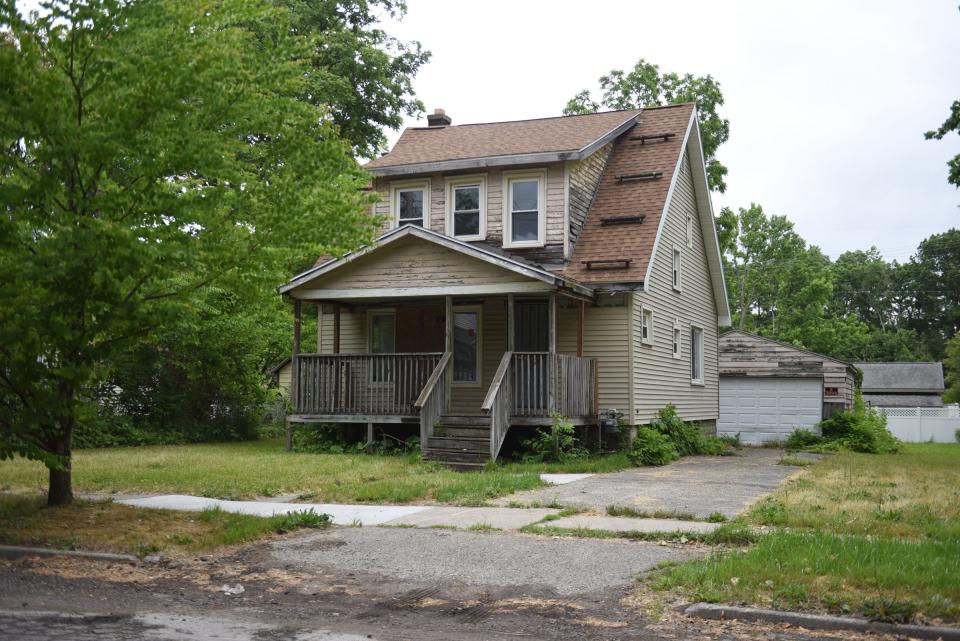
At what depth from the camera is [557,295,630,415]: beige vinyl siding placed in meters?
19.3

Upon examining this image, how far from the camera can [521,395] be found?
17547 mm

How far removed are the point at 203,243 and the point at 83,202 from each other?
3.88ft

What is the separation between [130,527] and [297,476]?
500 cm

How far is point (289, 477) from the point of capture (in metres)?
13.8

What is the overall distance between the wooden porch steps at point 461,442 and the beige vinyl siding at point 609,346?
11.9 feet

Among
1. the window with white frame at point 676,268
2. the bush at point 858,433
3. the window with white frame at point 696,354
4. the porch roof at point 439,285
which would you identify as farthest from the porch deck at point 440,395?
the bush at point 858,433

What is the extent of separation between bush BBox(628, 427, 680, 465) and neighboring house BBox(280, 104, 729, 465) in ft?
2.56

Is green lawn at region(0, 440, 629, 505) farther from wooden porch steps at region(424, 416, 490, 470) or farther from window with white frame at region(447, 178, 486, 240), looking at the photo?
window with white frame at region(447, 178, 486, 240)

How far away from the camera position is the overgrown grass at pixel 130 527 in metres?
8.48

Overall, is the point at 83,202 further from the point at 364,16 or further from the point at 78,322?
the point at 364,16

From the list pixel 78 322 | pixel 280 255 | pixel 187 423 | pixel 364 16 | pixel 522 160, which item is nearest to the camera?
pixel 78 322

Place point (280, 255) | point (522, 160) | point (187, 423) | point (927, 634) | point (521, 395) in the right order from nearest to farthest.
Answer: point (927, 634) < point (280, 255) < point (521, 395) < point (522, 160) < point (187, 423)

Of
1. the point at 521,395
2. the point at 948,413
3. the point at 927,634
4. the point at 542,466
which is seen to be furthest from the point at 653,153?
the point at 948,413

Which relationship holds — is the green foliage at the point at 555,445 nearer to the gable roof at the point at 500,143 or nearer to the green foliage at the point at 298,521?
the gable roof at the point at 500,143
